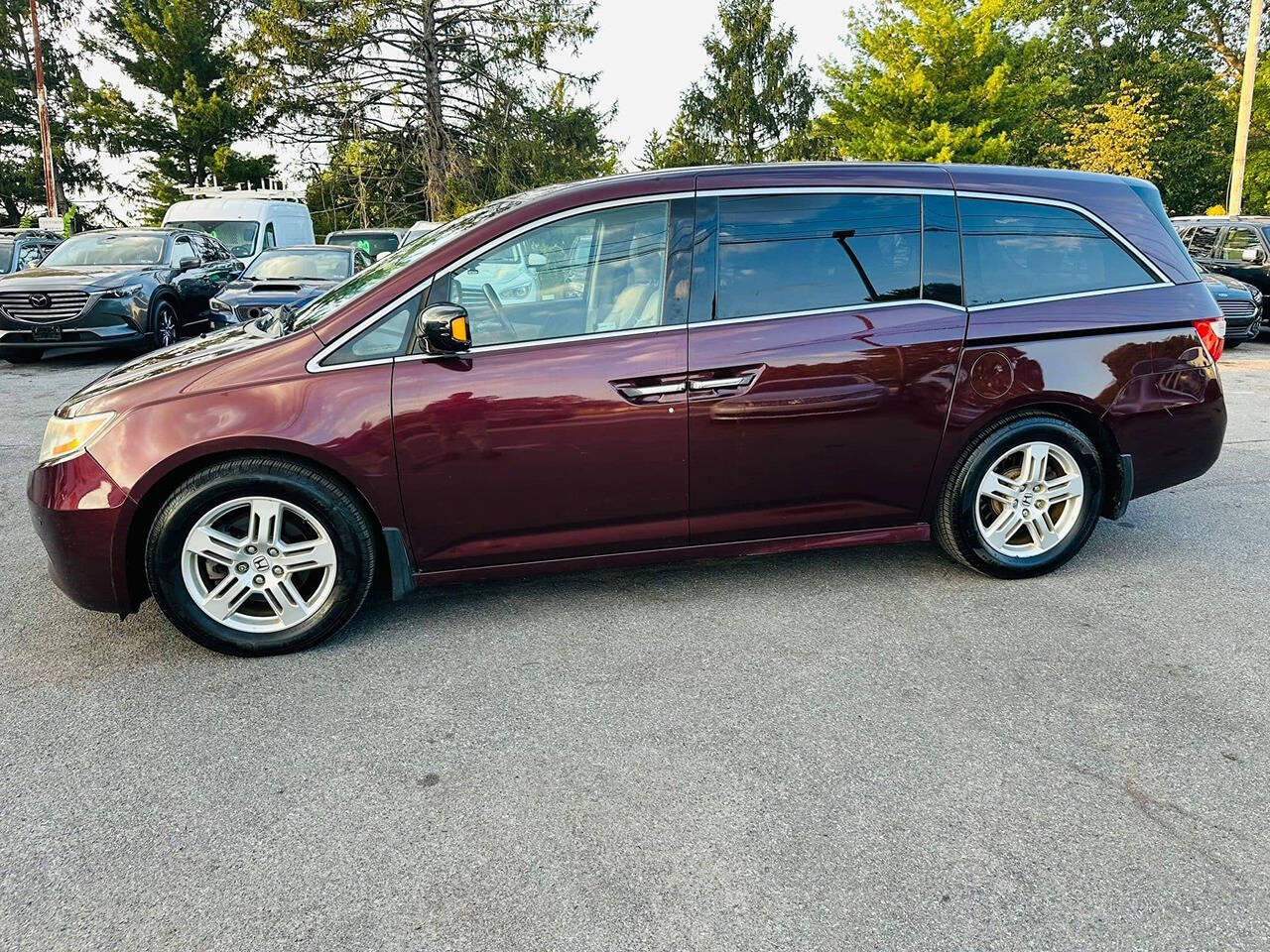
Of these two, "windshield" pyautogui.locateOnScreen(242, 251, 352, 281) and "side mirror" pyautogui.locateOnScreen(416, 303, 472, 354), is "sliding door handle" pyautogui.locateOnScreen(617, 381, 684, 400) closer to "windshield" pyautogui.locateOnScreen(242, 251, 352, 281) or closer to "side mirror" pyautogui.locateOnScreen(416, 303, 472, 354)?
"side mirror" pyautogui.locateOnScreen(416, 303, 472, 354)

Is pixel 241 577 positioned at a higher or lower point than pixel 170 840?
higher

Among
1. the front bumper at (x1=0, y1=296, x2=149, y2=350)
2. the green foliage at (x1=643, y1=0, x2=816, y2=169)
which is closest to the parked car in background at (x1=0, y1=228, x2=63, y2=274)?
the front bumper at (x1=0, y1=296, x2=149, y2=350)

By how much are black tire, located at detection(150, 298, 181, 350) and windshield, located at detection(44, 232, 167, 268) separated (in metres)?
0.85

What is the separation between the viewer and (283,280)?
11.9 m

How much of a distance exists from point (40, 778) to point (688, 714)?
1933mm

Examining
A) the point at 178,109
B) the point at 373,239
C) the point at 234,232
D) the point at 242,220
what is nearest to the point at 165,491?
the point at 234,232

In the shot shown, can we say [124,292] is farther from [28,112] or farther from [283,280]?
[28,112]

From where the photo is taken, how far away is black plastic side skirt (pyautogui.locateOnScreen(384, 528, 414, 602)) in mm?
3530

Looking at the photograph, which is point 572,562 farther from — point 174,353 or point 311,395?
point 174,353

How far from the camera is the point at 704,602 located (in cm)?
395

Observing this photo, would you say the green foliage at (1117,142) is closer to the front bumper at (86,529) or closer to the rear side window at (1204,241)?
the rear side window at (1204,241)

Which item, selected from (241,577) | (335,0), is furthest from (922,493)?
(335,0)

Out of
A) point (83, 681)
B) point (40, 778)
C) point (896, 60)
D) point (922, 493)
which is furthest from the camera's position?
point (896, 60)

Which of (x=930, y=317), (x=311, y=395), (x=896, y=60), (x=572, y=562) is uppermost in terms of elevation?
(x=896, y=60)
